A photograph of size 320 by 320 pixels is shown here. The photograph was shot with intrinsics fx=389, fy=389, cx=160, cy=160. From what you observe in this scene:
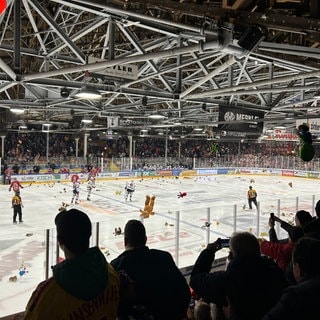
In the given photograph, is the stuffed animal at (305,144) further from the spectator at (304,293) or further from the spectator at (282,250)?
the spectator at (304,293)

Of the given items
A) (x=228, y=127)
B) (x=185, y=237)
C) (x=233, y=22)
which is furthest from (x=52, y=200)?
(x=233, y=22)

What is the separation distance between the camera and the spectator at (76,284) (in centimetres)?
165

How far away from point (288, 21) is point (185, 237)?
7538mm

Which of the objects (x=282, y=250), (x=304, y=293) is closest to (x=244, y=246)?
(x=304, y=293)

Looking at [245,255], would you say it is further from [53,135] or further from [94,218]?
[53,135]

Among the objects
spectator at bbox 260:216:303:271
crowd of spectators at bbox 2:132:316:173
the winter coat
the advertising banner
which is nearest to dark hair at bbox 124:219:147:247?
the winter coat

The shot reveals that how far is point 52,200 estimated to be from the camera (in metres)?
19.3

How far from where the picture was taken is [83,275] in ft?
5.71

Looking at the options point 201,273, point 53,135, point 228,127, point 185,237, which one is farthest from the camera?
point 53,135

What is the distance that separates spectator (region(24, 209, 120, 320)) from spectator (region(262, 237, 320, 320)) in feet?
2.51

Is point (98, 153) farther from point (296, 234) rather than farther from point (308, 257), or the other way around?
point (308, 257)

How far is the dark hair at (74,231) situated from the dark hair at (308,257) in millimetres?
1112

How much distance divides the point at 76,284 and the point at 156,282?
2.14 ft

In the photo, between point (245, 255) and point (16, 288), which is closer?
point (245, 255)
